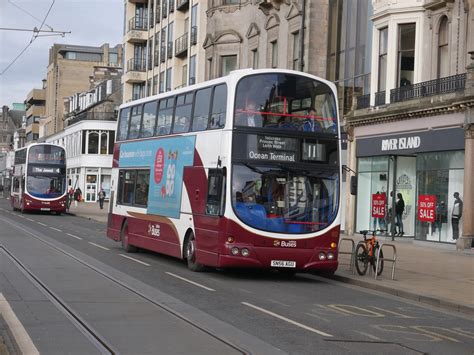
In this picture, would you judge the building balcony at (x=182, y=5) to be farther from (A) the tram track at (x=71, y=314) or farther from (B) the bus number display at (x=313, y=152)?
(A) the tram track at (x=71, y=314)

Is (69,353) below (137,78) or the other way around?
below

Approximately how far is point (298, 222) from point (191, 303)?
4.56m

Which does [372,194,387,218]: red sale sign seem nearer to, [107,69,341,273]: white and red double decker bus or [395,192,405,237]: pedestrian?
[395,192,405,237]: pedestrian

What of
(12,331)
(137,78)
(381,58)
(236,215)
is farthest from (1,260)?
(137,78)

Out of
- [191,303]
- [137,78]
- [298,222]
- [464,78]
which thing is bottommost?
[191,303]

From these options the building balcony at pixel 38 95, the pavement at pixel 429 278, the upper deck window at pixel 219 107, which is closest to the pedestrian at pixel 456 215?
the pavement at pixel 429 278

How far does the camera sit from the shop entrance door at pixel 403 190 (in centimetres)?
3036

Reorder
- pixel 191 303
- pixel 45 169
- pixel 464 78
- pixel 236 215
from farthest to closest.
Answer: pixel 45 169 → pixel 464 78 → pixel 236 215 → pixel 191 303

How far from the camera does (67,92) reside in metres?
108

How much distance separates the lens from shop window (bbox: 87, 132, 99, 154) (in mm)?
81000

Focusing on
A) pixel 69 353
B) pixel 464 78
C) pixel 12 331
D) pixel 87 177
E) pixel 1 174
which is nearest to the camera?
pixel 69 353

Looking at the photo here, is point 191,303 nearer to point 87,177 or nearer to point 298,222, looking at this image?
point 298,222

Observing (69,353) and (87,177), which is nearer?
(69,353)

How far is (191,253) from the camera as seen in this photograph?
59.6 feet
